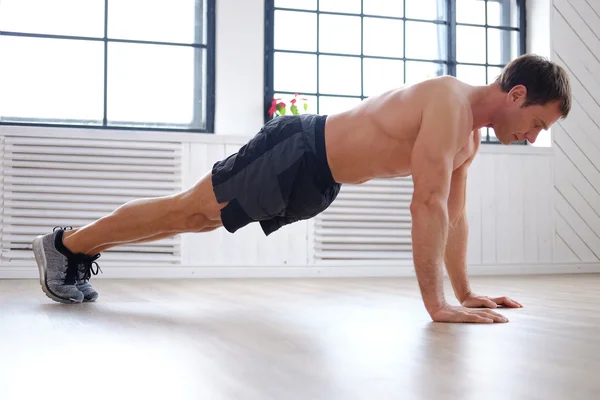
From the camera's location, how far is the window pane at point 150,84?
441 centimetres

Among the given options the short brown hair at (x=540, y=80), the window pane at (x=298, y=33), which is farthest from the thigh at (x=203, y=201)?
the window pane at (x=298, y=33)

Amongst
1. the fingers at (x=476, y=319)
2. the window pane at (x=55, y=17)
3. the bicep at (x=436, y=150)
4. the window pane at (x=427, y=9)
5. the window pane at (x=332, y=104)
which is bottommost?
the fingers at (x=476, y=319)

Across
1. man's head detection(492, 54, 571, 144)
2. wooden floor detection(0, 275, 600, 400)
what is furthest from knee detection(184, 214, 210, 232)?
man's head detection(492, 54, 571, 144)

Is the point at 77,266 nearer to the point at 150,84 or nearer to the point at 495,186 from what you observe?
the point at 150,84

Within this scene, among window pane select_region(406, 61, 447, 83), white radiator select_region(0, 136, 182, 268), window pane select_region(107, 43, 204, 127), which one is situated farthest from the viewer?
window pane select_region(406, 61, 447, 83)

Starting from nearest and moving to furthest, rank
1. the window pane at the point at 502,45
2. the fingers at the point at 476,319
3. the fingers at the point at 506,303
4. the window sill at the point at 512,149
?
the fingers at the point at 476,319
the fingers at the point at 506,303
the window sill at the point at 512,149
the window pane at the point at 502,45

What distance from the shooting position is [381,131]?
204 centimetres

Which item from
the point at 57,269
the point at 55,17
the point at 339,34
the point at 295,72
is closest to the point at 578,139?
the point at 339,34

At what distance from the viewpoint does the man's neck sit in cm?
198

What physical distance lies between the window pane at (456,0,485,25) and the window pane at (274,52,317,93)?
1187 mm

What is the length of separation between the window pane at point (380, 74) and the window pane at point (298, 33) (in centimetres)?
42

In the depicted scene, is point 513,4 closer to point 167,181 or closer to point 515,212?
point 515,212

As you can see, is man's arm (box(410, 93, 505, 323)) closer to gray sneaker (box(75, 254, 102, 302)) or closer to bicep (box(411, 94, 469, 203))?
Answer: bicep (box(411, 94, 469, 203))

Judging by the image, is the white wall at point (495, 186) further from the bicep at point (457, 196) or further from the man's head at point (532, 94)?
the man's head at point (532, 94)
